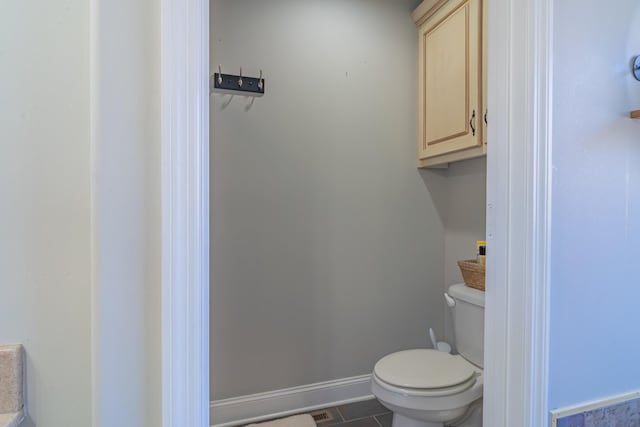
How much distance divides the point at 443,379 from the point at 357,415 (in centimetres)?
74

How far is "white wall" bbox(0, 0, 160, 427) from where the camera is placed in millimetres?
544

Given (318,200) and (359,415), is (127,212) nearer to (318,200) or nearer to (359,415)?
(318,200)

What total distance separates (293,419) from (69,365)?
1514 mm

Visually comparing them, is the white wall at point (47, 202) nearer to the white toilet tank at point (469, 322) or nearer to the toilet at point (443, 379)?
the toilet at point (443, 379)

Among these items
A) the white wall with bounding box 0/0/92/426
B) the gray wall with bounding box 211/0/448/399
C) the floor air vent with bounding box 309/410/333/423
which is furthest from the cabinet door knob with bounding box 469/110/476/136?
the floor air vent with bounding box 309/410/333/423

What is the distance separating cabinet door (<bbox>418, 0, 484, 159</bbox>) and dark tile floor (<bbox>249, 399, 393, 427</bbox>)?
1.55m

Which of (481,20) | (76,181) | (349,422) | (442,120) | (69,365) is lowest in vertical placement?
(349,422)

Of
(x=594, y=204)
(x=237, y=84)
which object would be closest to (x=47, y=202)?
(x=594, y=204)

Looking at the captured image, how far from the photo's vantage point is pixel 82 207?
22.1 inches

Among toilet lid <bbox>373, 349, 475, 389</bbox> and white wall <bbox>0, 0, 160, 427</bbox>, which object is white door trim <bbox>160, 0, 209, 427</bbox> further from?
toilet lid <bbox>373, 349, 475, 389</bbox>

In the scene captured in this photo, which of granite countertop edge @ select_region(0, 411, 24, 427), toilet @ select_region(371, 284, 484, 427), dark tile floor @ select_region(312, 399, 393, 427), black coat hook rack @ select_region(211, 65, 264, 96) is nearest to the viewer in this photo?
granite countertop edge @ select_region(0, 411, 24, 427)

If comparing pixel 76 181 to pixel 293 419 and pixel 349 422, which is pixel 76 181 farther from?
pixel 349 422

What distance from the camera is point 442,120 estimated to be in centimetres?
184

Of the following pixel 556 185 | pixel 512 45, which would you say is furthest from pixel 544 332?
pixel 512 45
